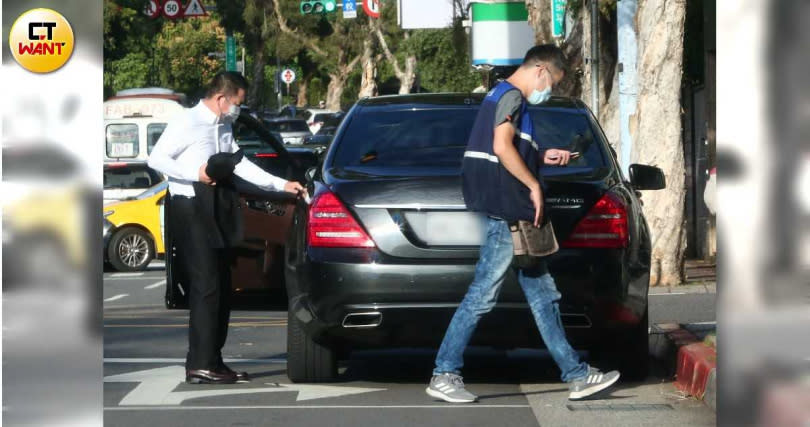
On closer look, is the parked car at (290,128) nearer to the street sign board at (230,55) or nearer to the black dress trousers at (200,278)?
the street sign board at (230,55)

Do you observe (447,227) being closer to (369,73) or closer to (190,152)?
(190,152)

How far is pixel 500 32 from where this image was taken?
92.5 feet

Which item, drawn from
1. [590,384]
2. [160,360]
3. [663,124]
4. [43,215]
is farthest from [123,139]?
[43,215]

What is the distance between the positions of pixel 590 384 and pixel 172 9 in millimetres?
51683

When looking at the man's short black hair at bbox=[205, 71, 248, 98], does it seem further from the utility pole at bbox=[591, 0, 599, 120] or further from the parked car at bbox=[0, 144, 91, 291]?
the utility pole at bbox=[591, 0, 599, 120]

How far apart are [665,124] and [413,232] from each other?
23.8 feet

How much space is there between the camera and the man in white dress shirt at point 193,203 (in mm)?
7570

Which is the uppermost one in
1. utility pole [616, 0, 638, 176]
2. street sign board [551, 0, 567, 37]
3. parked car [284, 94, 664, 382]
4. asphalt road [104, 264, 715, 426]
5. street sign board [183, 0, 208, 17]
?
street sign board [183, 0, 208, 17]

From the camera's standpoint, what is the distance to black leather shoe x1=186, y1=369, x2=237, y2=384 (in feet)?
24.9

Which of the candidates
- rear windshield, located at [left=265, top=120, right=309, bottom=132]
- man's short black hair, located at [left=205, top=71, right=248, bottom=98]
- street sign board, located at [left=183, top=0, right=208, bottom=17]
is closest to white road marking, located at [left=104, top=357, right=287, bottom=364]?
man's short black hair, located at [left=205, top=71, right=248, bottom=98]

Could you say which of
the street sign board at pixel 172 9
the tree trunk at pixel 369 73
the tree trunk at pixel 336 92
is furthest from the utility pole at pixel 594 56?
the tree trunk at pixel 336 92

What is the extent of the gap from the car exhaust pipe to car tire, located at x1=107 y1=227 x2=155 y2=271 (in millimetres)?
12953

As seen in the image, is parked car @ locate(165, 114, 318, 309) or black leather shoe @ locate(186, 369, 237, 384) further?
parked car @ locate(165, 114, 318, 309)

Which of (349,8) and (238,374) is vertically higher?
(349,8)
